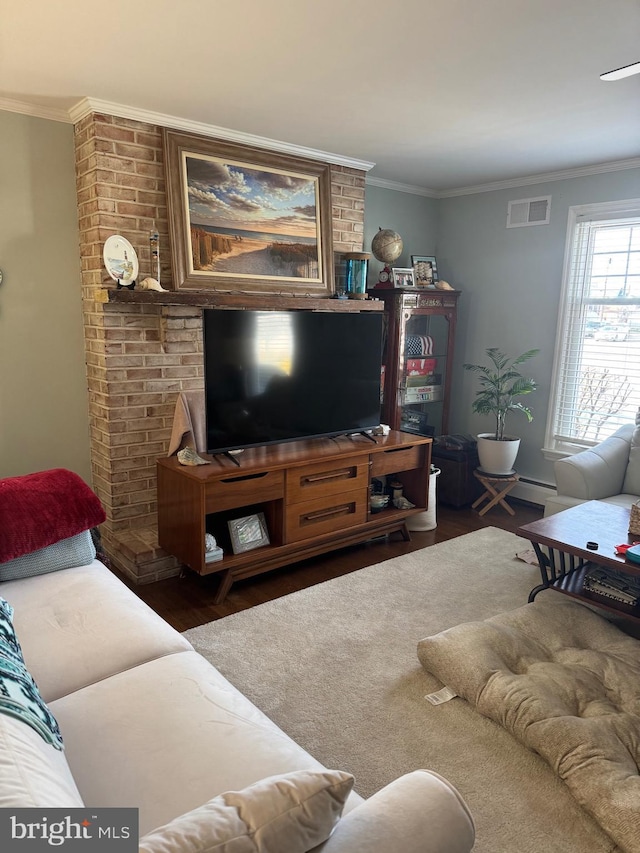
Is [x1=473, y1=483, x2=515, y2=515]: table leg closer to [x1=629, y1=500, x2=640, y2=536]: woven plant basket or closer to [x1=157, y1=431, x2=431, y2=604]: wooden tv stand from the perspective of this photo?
[x1=157, y1=431, x2=431, y2=604]: wooden tv stand

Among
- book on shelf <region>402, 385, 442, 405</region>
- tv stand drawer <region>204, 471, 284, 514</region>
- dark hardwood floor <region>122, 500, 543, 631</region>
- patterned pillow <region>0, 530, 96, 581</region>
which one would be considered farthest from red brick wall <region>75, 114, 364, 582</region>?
book on shelf <region>402, 385, 442, 405</region>

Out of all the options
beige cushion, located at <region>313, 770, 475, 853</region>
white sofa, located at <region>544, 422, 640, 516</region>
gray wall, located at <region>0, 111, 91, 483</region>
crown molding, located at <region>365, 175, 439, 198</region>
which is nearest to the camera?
beige cushion, located at <region>313, 770, 475, 853</region>

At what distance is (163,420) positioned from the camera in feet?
11.1

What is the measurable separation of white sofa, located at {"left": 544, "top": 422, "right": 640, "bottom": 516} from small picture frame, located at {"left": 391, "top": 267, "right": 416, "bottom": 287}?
174 centimetres

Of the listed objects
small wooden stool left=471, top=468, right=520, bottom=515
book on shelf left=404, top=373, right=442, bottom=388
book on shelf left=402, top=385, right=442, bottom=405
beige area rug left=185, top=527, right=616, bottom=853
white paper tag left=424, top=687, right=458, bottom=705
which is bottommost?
beige area rug left=185, top=527, right=616, bottom=853

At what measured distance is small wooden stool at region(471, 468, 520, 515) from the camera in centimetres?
432

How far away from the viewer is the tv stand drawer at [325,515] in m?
3.25

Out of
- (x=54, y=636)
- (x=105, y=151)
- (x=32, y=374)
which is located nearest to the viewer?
(x=54, y=636)

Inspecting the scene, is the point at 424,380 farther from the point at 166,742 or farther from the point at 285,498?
the point at 166,742

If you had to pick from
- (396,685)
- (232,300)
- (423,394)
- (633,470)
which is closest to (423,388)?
(423,394)

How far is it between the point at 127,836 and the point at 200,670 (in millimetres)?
822

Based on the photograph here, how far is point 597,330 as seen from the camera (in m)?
4.23

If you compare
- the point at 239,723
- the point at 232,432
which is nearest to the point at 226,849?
the point at 239,723

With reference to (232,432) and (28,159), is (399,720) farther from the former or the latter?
(28,159)
